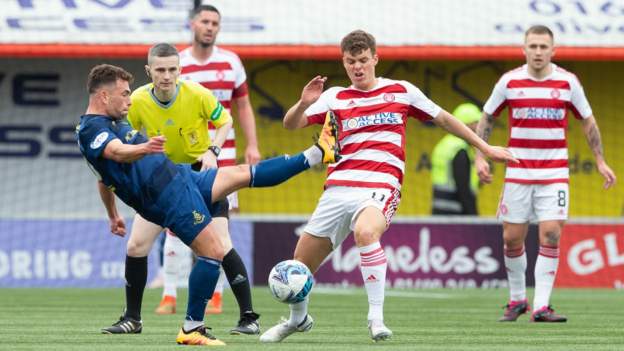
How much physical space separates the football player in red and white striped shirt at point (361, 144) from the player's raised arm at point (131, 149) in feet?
4.20

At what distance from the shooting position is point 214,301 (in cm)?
1187

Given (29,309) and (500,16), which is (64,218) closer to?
(29,309)

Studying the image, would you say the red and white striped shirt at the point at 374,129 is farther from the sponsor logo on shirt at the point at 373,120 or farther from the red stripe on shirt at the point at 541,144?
the red stripe on shirt at the point at 541,144

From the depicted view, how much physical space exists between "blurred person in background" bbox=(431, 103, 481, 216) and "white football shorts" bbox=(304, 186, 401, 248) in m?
9.00

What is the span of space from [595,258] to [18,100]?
26.7 ft

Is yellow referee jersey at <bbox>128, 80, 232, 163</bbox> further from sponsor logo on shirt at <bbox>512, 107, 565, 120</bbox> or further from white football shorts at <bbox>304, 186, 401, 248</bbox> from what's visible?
sponsor logo on shirt at <bbox>512, 107, 565, 120</bbox>

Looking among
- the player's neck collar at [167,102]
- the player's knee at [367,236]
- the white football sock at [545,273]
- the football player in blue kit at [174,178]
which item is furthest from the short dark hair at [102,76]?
the white football sock at [545,273]

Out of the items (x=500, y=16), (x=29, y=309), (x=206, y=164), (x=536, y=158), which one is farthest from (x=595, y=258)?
(x=206, y=164)

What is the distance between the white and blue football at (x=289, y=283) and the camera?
8625 mm

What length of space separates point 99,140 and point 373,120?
1733 mm

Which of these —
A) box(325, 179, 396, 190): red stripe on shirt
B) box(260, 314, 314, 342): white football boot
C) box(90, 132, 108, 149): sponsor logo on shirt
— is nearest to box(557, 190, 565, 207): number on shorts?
box(325, 179, 396, 190): red stripe on shirt

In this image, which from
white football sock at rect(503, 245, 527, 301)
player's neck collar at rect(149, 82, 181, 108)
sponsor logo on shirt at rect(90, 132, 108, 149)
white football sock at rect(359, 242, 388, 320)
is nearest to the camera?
sponsor logo on shirt at rect(90, 132, 108, 149)

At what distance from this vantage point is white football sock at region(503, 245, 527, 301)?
1142cm

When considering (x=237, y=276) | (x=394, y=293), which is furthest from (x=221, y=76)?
(x=394, y=293)
